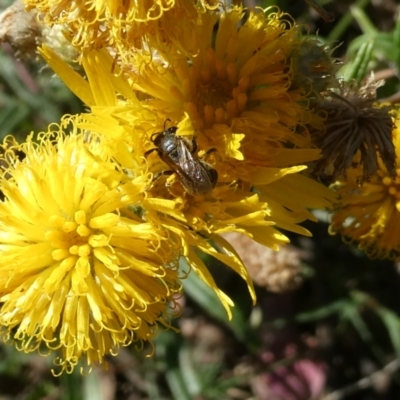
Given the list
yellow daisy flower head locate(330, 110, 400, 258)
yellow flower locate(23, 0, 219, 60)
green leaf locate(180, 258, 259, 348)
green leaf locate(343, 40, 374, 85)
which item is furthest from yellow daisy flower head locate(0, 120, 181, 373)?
green leaf locate(343, 40, 374, 85)

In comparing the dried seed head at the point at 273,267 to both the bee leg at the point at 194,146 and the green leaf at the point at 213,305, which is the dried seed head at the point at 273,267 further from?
the bee leg at the point at 194,146

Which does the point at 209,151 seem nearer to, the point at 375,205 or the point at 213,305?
the point at 375,205

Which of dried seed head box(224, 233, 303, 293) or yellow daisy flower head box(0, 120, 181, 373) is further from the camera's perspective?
dried seed head box(224, 233, 303, 293)

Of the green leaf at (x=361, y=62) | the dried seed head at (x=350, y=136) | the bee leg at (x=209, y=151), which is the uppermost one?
the bee leg at (x=209, y=151)

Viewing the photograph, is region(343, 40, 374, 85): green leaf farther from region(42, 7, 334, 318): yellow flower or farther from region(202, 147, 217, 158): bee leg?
region(202, 147, 217, 158): bee leg

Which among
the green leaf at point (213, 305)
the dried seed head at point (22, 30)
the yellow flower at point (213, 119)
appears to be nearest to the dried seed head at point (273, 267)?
the green leaf at point (213, 305)

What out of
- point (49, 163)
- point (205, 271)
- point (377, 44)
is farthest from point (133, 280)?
point (377, 44)
